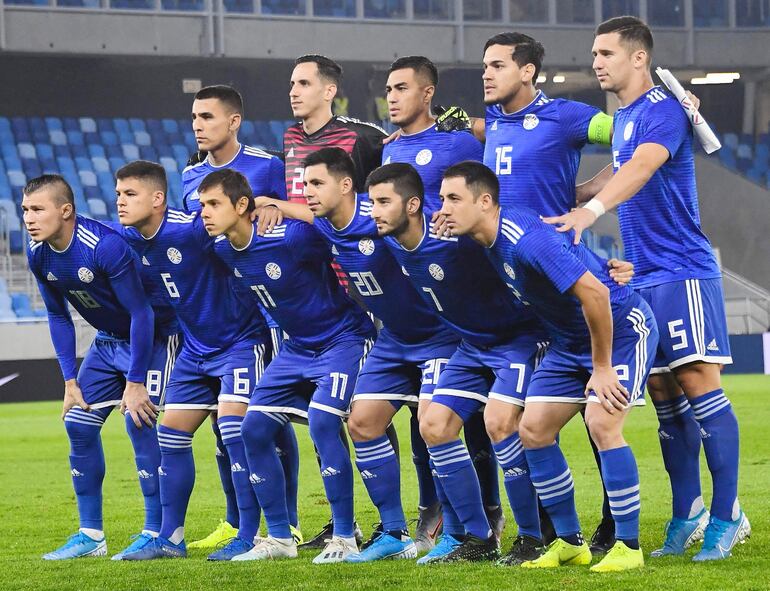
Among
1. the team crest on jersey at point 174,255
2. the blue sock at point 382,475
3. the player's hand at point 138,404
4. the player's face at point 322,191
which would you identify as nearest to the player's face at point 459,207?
the player's face at point 322,191

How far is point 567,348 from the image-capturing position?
5.39 m

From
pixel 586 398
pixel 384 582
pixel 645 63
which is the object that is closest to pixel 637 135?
pixel 645 63

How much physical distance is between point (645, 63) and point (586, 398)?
1.57m

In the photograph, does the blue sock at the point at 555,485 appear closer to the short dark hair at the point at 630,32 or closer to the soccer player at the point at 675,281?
the soccer player at the point at 675,281

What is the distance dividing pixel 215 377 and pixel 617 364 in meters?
2.16

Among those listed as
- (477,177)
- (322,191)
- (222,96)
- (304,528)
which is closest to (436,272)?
(477,177)

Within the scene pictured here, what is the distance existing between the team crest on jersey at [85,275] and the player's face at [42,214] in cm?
23

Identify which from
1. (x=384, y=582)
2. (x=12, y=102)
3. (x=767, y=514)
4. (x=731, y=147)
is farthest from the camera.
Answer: (x=731, y=147)

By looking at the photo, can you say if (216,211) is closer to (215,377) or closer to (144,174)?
(144,174)

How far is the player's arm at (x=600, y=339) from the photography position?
502cm

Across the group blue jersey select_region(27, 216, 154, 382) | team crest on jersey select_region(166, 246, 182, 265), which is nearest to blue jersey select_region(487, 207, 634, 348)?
team crest on jersey select_region(166, 246, 182, 265)

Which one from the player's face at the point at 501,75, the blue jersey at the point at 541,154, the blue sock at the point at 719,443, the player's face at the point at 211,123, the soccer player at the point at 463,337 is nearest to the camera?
the blue sock at the point at 719,443

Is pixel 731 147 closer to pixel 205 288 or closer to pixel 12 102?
pixel 12 102

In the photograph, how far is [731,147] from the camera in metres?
29.6
